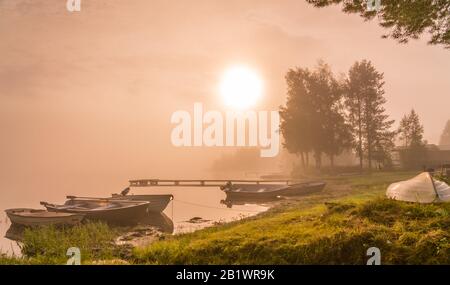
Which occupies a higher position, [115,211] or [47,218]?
[115,211]

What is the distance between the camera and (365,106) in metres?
54.3

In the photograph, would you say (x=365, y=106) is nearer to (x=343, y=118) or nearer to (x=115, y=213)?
(x=343, y=118)

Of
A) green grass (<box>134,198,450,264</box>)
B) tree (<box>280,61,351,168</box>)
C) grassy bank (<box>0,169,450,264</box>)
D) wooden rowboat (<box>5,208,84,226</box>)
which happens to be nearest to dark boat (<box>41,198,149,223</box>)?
wooden rowboat (<box>5,208,84,226</box>)

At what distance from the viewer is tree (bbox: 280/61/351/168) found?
53.2 m

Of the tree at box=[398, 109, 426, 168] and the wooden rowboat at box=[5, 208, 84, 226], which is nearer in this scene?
the wooden rowboat at box=[5, 208, 84, 226]

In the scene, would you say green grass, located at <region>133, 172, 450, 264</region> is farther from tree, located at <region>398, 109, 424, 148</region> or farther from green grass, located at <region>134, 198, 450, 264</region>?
tree, located at <region>398, 109, 424, 148</region>

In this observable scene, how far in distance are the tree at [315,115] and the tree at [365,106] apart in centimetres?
192

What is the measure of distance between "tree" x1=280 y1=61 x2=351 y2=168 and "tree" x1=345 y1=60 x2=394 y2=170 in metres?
1.92

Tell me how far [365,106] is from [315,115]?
8484 mm

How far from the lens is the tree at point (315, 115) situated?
53.2 m

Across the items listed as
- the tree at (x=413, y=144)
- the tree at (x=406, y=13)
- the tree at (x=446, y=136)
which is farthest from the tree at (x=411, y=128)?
the tree at (x=446, y=136)

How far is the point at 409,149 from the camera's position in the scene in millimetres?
54344

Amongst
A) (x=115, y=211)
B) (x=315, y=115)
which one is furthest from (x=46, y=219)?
(x=315, y=115)
